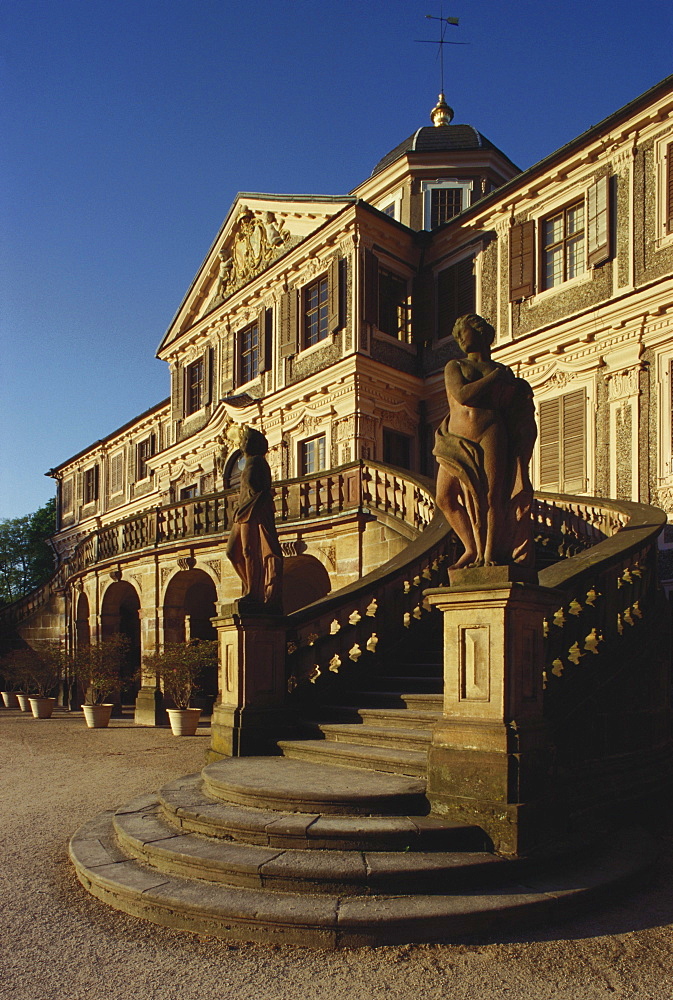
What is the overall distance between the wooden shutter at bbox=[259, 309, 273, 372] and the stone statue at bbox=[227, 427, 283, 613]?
14.3 metres

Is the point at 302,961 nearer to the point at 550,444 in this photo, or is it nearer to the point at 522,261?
the point at 550,444

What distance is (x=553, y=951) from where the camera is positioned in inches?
157

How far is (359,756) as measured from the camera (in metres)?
6.22

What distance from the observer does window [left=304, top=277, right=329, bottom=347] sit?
2042 cm

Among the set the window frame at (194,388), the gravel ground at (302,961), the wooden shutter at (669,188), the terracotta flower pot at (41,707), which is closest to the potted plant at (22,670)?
the terracotta flower pot at (41,707)

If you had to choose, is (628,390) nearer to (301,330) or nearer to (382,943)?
(301,330)

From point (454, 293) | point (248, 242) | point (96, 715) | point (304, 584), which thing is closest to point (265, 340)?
point (248, 242)

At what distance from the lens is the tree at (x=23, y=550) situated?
51938mm

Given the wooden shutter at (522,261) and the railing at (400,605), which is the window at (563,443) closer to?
the wooden shutter at (522,261)

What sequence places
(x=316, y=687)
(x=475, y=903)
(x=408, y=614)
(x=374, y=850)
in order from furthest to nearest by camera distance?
(x=408, y=614) < (x=316, y=687) < (x=374, y=850) < (x=475, y=903)

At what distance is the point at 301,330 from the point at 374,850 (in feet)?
57.9

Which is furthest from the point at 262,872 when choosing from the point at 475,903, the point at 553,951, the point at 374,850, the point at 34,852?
the point at 34,852

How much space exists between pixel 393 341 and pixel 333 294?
1.96 metres

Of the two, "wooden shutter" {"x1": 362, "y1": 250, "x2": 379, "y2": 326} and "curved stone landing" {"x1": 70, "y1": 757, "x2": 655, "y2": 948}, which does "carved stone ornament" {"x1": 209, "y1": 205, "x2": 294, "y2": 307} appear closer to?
"wooden shutter" {"x1": 362, "y1": 250, "x2": 379, "y2": 326}
